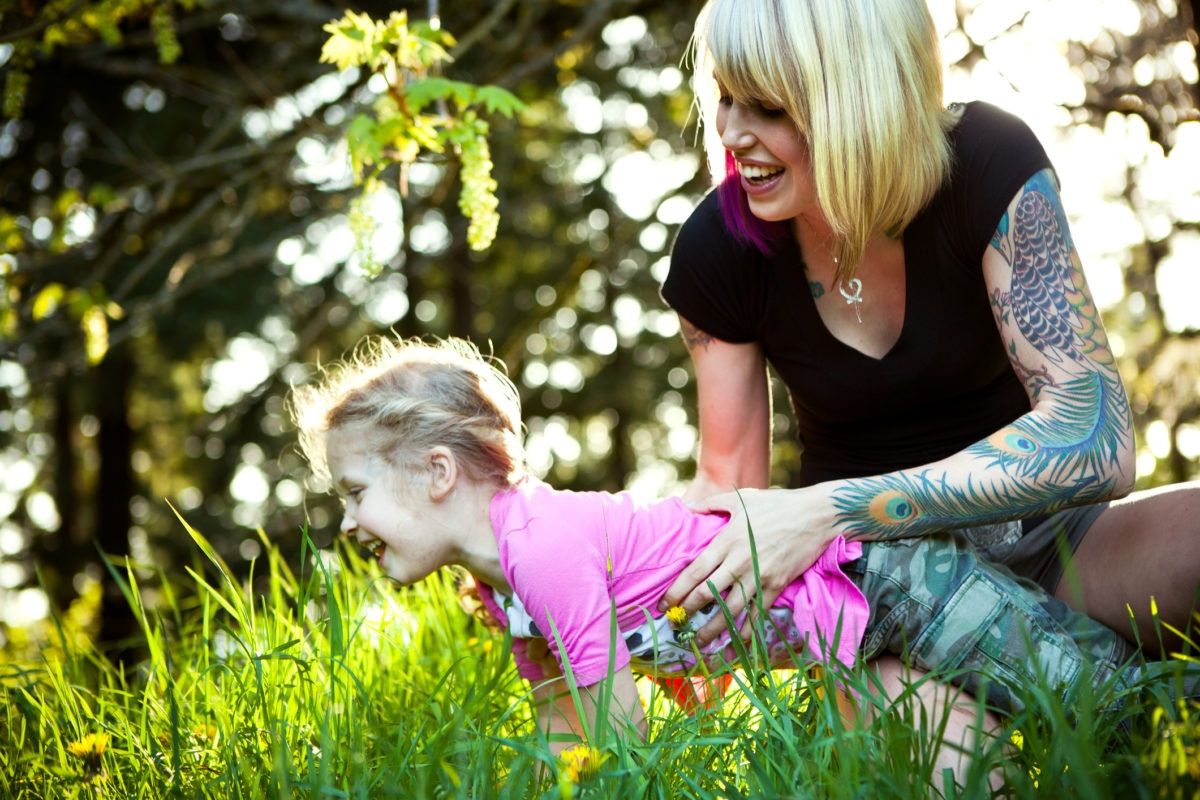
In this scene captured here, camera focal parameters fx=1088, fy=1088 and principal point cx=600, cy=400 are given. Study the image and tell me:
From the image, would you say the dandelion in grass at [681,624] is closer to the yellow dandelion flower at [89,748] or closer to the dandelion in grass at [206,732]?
the dandelion in grass at [206,732]

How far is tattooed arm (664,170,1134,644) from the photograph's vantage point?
1.98 meters

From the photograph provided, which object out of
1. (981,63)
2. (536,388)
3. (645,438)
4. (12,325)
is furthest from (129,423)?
(981,63)

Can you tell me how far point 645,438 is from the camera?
11.5 metres

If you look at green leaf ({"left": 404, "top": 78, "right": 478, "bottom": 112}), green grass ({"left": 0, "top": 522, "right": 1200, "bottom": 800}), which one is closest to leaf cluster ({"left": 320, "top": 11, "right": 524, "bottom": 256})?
green leaf ({"left": 404, "top": 78, "right": 478, "bottom": 112})

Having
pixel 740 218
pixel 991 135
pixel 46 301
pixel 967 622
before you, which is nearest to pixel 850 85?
pixel 991 135

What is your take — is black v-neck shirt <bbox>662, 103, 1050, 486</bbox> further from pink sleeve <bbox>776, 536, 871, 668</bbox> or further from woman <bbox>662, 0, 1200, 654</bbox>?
pink sleeve <bbox>776, 536, 871, 668</bbox>

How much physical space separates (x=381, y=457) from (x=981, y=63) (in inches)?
117

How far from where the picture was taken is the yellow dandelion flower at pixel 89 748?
1.83 metres

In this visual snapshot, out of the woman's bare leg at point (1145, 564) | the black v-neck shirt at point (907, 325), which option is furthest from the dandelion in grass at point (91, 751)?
the woman's bare leg at point (1145, 564)

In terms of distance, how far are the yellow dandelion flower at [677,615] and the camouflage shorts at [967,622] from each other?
0.32m

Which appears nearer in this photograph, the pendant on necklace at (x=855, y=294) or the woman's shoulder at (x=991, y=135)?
the woman's shoulder at (x=991, y=135)

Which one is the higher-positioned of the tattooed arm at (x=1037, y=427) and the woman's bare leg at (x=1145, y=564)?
the tattooed arm at (x=1037, y=427)

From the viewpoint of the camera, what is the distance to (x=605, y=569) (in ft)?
6.62

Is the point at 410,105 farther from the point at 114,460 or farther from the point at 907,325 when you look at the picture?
the point at 114,460
